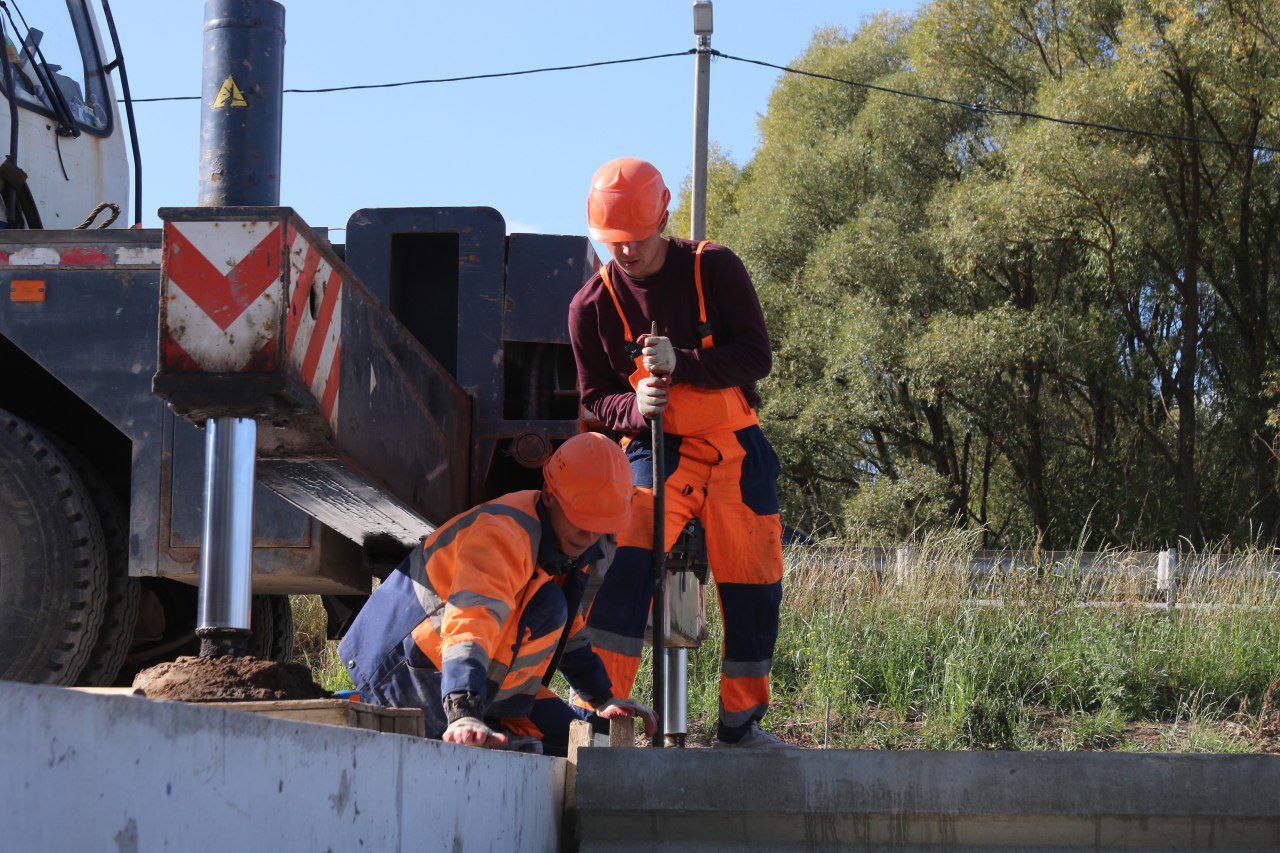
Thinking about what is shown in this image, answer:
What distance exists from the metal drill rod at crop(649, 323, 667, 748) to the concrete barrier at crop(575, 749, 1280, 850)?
1.12 metres

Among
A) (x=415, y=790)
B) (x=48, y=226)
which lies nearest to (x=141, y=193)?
(x=48, y=226)

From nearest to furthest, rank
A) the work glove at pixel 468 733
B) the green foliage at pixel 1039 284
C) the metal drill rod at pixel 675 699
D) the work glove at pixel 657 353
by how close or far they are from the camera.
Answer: the work glove at pixel 468 733 < the work glove at pixel 657 353 < the metal drill rod at pixel 675 699 < the green foliage at pixel 1039 284

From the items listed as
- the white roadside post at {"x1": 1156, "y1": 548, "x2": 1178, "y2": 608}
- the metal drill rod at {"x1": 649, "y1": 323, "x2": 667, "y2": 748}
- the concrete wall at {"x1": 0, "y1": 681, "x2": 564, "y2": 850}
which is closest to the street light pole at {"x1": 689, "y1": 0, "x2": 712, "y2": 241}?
the white roadside post at {"x1": 1156, "y1": 548, "x2": 1178, "y2": 608}

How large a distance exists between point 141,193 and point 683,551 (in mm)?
2937

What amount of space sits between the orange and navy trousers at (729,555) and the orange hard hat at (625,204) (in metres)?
0.66

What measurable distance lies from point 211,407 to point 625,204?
60.9 inches

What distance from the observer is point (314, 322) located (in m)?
3.41

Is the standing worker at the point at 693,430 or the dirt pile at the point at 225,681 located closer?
the dirt pile at the point at 225,681

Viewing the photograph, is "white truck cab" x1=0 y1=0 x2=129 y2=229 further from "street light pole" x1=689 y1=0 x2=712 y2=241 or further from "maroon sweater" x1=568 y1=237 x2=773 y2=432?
"street light pole" x1=689 y1=0 x2=712 y2=241

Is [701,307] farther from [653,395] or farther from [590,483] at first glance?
[590,483]

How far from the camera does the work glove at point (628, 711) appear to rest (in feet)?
12.8

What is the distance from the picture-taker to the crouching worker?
11.9 feet

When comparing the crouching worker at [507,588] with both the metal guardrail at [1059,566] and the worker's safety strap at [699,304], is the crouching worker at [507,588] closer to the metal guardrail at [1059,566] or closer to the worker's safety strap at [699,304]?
the worker's safety strap at [699,304]

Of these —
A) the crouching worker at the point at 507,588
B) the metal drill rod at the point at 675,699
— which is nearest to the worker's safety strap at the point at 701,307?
the crouching worker at the point at 507,588
